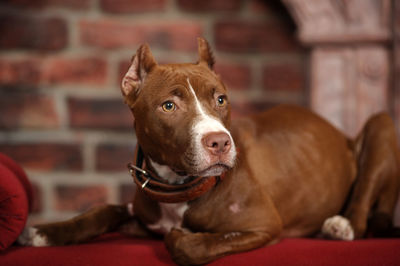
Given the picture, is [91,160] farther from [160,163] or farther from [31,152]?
[160,163]

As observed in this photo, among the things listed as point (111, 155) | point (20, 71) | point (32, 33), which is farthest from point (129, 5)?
point (111, 155)

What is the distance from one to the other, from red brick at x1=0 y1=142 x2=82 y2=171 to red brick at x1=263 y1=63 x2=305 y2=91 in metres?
Answer: 0.84

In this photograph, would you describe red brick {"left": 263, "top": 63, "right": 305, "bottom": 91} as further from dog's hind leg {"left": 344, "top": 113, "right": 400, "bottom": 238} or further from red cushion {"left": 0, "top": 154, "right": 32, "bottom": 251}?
red cushion {"left": 0, "top": 154, "right": 32, "bottom": 251}

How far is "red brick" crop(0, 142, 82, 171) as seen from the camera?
1901mm

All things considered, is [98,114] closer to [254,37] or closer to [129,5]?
[129,5]

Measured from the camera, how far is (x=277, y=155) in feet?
4.99

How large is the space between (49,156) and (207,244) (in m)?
1.00

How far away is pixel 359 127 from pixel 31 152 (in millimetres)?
1327

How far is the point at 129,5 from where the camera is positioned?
6.27ft

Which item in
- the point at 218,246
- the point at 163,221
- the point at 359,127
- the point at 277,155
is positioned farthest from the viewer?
the point at 359,127

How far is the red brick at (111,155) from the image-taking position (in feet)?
6.34

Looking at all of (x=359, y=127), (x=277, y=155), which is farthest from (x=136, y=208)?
(x=359, y=127)

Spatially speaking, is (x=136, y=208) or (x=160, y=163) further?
(x=136, y=208)

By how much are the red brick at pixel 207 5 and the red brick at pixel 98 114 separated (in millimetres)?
484
